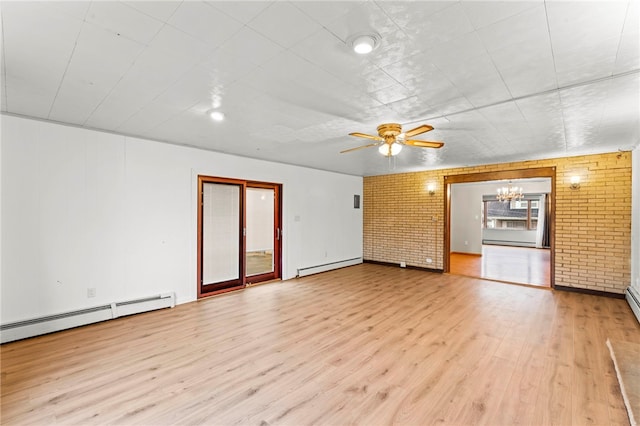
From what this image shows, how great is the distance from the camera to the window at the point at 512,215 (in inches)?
524

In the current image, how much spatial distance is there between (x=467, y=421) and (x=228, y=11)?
309 centimetres

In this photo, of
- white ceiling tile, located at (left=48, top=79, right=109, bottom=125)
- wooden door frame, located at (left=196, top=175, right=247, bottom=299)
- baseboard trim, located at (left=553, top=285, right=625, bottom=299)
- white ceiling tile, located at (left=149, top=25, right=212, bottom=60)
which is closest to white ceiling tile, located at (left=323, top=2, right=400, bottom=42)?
white ceiling tile, located at (left=149, top=25, right=212, bottom=60)

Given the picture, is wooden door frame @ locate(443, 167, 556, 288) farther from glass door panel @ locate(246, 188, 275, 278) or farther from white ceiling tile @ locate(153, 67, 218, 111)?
white ceiling tile @ locate(153, 67, 218, 111)

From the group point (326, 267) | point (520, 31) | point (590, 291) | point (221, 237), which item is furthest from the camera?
point (326, 267)

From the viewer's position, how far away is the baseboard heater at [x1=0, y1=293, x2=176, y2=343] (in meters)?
3.29

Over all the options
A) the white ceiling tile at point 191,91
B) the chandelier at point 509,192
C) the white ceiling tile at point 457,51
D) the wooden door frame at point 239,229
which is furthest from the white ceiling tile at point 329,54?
the chandelier at point 509,192

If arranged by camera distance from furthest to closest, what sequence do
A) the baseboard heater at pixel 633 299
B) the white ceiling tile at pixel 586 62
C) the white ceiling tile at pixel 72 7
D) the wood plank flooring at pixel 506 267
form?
→ the wood plank flooring at pixel 506 267 < the baseboard heater at pixel 633 299 < the white ceiling tile at pixel 586 62 < the white ceiling tile at pixel 72 7

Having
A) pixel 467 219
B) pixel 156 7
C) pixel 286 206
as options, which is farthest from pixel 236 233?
pixel 467 219

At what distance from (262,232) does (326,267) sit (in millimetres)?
2085

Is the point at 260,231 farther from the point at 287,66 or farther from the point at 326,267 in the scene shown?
the point at 287,66

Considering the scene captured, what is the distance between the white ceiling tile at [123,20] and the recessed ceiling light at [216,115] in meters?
1.37

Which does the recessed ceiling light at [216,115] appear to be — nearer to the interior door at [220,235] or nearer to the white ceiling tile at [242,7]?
the white ceiling tile at [242,7]

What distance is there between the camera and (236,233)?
5.62 meters

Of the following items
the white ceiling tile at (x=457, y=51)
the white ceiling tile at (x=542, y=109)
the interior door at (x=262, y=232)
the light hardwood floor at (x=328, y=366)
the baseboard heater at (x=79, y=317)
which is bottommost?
the light hardwood floor at (x=328, y=366)
